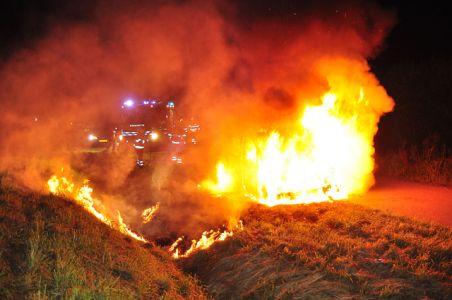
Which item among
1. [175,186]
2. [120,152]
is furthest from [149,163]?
[175,186]

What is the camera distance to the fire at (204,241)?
6695 millimetres

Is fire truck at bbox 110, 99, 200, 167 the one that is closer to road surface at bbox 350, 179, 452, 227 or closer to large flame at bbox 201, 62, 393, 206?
large flame at bbox 201, 62, 393, 206

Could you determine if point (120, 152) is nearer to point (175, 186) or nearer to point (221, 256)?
point (175, 186)

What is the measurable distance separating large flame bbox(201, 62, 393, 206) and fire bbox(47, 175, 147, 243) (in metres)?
2.18

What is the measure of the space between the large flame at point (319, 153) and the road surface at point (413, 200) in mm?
486

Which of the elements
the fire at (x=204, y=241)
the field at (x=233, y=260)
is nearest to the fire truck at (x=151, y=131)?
the fire at (x=204, y=241)

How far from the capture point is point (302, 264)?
209 inches

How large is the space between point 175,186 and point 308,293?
539 centimetres

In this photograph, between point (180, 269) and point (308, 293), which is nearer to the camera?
point (308, 293)

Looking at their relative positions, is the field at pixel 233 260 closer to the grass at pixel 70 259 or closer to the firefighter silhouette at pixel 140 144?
the grass at pixel 70 259

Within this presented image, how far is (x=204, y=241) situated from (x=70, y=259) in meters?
2.80

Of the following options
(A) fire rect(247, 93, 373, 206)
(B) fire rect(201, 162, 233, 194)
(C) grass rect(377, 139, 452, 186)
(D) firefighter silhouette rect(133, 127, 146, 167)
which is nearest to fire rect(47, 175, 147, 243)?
(B) fire rect(201, 162, 233, 194)

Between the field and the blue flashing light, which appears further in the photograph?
the blue flashing light

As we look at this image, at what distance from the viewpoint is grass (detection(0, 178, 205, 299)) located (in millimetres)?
3898
